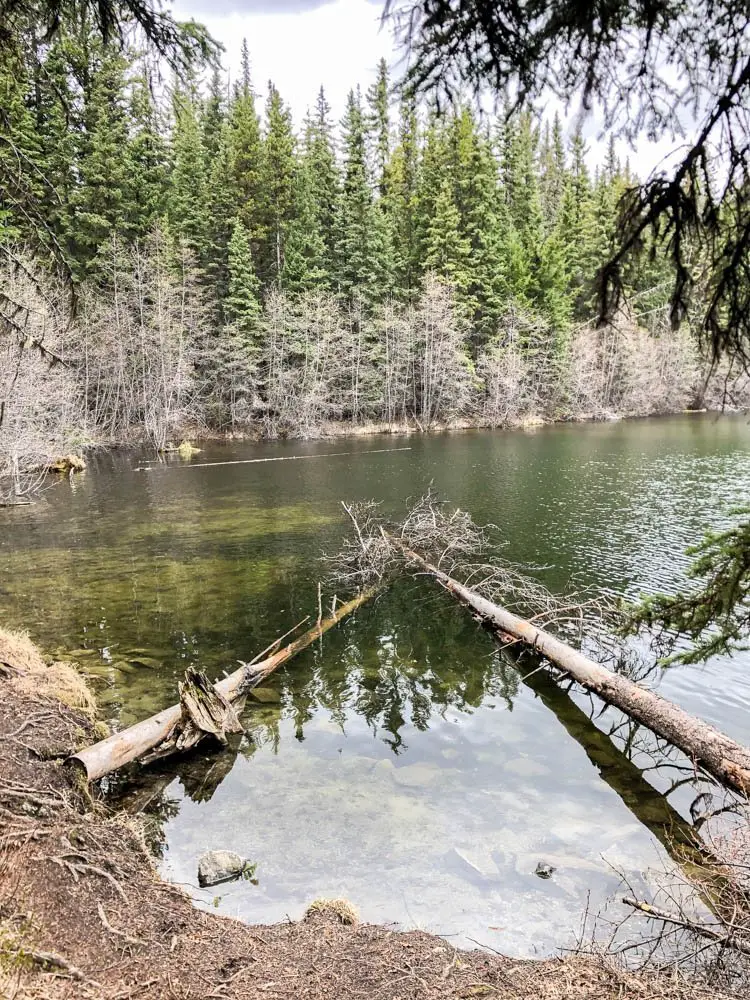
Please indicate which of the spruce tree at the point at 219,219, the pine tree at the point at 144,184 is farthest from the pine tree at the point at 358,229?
the pine tree at the point at 144,184

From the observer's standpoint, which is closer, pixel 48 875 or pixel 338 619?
pixel 48 875

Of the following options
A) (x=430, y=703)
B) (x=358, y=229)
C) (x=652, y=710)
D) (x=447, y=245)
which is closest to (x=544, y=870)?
(x=652, y=710)

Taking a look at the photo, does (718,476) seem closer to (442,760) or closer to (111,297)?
(442,760)

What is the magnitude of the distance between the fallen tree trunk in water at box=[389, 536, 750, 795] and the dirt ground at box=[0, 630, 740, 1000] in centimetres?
270

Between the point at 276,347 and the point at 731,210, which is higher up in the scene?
the point at 276,347

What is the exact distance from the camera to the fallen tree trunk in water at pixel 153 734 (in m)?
5.95

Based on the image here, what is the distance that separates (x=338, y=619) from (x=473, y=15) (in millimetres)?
9470

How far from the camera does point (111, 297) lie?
38.6 metres

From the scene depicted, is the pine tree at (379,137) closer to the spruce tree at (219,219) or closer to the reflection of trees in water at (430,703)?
the spruce tree at (219,219)

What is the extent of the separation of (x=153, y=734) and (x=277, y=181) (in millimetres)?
46987

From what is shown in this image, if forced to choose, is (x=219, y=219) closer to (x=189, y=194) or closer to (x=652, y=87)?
(x=189, y=194)

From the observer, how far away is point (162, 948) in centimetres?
385

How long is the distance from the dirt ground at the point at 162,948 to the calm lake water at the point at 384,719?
2.35 ft

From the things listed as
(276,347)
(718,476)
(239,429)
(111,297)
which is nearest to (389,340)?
(276,347)
